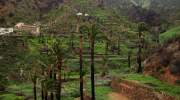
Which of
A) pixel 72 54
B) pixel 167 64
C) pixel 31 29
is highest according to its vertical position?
pixel 31 29

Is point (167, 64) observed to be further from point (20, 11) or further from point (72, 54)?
point (20, 11)

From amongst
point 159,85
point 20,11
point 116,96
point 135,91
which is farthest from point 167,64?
point 20,11

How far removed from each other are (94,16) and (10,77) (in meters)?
88.1

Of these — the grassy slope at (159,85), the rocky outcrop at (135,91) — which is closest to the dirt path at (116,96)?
the rocky outcrop at (135,91)

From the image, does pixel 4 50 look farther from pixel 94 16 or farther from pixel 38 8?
pixel 38 8

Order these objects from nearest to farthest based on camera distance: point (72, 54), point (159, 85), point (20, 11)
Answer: point (159, 85) < point (72, 54) < point (20, 11)

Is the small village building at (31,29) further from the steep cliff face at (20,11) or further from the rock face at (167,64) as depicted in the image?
the rock face at (167,64)

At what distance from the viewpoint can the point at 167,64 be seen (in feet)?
230

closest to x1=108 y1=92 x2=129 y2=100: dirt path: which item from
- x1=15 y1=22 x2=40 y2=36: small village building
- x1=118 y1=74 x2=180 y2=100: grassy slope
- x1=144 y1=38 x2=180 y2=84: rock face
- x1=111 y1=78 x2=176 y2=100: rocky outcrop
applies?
x1=111 y1=78 x2=176 y2=100: rocky outcrop

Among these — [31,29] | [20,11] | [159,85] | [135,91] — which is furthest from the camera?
[20,11]

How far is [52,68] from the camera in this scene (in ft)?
193

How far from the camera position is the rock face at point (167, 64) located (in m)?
65.8

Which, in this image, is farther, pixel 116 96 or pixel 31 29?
pixel 31 29

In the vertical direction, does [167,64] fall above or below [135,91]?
above
